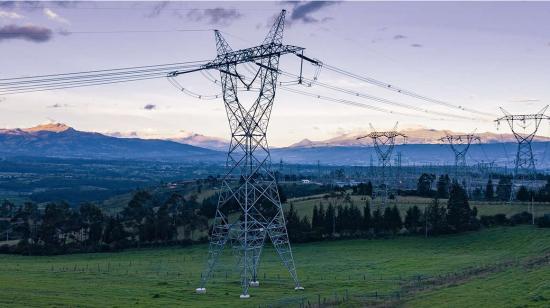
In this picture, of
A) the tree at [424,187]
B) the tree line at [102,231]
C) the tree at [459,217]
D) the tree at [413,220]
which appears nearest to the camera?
the tree at [459,217]

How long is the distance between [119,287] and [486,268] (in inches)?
1606

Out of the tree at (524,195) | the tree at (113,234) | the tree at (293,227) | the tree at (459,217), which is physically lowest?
the tree at (113,234)

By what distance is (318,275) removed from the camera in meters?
73.6

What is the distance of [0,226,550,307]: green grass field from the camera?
171 ft

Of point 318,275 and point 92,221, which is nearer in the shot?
point 318,275

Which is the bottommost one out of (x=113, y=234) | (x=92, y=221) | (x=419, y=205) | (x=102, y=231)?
(x=113, y=234)

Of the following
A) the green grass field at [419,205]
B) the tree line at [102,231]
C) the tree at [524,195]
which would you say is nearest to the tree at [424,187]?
the green grass field at [419,205]

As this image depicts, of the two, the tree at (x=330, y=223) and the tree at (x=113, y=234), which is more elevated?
the tree at (x=330, y=223)

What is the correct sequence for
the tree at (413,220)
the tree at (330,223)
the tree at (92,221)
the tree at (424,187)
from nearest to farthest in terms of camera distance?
the tree at (413,220), the tree at (330,223), the tree at (92,221), the tree at (424,187)

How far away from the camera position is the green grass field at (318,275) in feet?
171

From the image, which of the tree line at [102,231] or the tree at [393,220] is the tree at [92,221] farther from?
the tree at [393,220]

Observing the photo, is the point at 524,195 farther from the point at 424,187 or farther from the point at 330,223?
the point at 330,223

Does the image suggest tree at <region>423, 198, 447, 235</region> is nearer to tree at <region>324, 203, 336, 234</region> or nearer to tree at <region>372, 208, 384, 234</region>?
tree at <region>372, 208, 384, 234</region>

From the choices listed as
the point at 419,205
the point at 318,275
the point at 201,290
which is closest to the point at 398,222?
the point at 419,205
